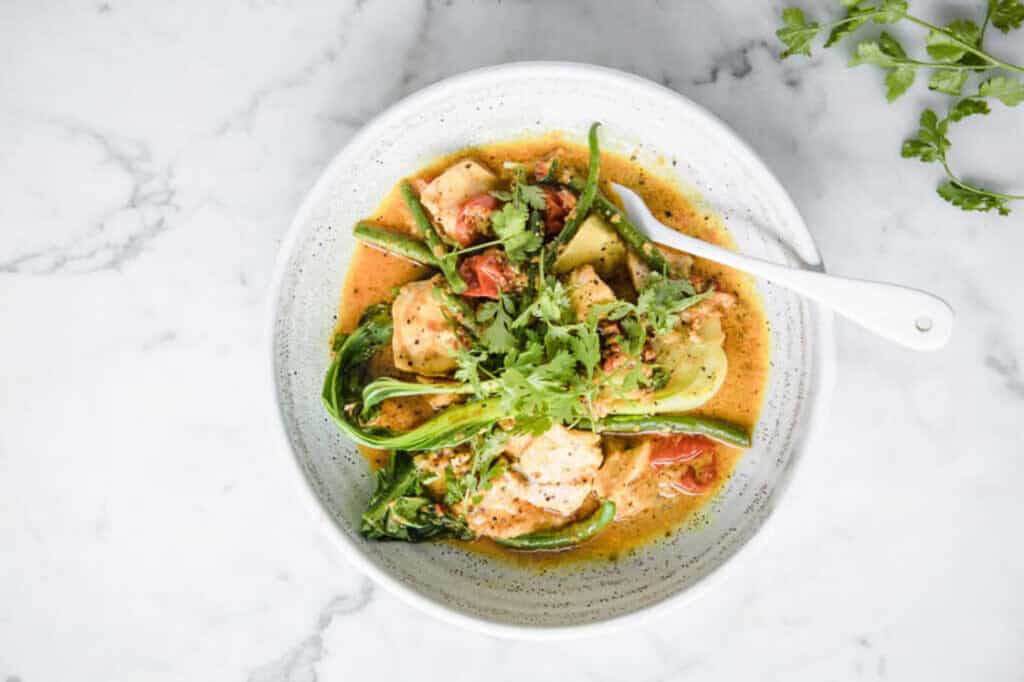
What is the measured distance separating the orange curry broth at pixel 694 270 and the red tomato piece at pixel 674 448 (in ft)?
0.34

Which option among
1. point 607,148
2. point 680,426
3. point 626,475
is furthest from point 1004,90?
point 626,475

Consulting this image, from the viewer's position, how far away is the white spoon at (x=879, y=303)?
8.39ft

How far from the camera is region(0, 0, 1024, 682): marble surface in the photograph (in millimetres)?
3199

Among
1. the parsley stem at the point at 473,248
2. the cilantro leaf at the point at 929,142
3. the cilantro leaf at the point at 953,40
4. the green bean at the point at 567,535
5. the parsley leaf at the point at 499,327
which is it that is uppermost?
the cilantro leaf at the point at 953,40

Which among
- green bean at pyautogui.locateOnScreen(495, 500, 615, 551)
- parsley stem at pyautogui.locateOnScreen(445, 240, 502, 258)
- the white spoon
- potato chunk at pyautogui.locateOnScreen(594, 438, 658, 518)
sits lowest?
green bean at pyautogui.locateOnScreen(495, 500, 615, 551)

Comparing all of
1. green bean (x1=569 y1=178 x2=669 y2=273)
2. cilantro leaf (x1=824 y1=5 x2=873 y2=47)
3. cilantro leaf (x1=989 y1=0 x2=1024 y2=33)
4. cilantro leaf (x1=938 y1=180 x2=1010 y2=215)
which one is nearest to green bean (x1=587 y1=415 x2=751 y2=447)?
green bean (x1=569 y1=178 x2=669 y2=273)

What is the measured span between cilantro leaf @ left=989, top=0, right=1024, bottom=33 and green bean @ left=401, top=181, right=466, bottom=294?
7.02 feet

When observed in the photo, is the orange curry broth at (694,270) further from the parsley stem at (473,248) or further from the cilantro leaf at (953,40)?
the cilantro leaf at (953,40)

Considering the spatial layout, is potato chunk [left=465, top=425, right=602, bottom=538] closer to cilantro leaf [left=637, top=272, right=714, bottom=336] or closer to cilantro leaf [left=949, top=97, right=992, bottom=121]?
cilantro leaf [left=637, top=272, right=714, bottom=336]

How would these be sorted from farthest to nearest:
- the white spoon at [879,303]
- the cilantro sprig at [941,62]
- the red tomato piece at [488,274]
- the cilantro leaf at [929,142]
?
the cilantro leaf at [929,142] → the cilantro sprig at [941,62] → the red tomato piece at [488,274] → the white spoon at [879,303]

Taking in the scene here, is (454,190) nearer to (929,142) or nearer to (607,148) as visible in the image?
(607,148)

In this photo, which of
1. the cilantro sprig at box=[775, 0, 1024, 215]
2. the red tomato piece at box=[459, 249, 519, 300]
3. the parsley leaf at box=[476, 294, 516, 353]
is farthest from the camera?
the cilantro sprig at box=[775, 0, 1024, 215]

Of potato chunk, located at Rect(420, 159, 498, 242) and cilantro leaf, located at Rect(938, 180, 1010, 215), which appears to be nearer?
potato chunk, located at Rect(420, 159, 498, 242)

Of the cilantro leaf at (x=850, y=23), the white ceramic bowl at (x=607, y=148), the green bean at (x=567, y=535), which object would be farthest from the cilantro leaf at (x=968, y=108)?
the green bean at (x=567, y=535)
